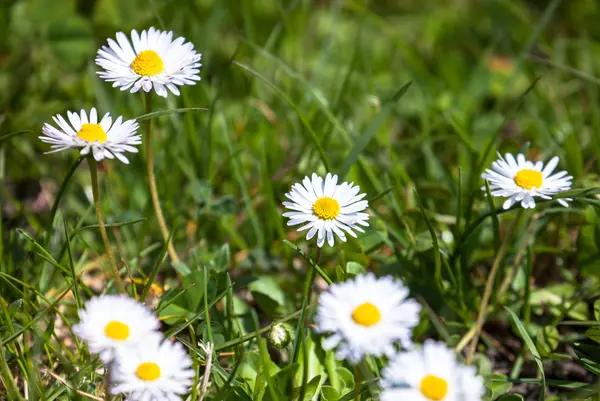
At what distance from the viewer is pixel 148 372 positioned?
3.58 ft

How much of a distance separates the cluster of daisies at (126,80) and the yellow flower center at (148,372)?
0.39 m

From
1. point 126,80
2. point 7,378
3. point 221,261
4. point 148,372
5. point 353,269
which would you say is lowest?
point 148,372

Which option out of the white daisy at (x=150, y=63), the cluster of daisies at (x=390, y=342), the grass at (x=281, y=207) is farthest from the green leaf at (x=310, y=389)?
the white daisy at (x=150, y=63)

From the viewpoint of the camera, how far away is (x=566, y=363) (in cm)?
164

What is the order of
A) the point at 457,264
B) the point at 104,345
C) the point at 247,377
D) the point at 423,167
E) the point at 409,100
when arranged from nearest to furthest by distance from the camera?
the point at 104,345
the point at 247,377
the point at 457,264
the point at 423,167
the point at 409,100

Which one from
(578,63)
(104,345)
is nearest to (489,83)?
(578,63)

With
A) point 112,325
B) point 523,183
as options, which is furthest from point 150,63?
point 523,183

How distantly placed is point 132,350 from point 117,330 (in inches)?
1.6

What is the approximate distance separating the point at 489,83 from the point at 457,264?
4.29ft

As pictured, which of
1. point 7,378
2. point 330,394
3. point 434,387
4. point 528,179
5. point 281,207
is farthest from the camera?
point 281,207

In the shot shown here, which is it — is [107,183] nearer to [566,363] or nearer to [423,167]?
[423,167]

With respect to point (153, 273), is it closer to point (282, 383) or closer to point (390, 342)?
point (282, 383)

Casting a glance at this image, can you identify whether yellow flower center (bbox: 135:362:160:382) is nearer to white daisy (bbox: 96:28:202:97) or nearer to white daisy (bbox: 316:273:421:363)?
white daisy (bbox: 316:273:421:363)

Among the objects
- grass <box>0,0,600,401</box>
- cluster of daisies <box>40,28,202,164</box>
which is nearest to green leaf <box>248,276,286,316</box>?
grass <box>0,0,600,401</box>
